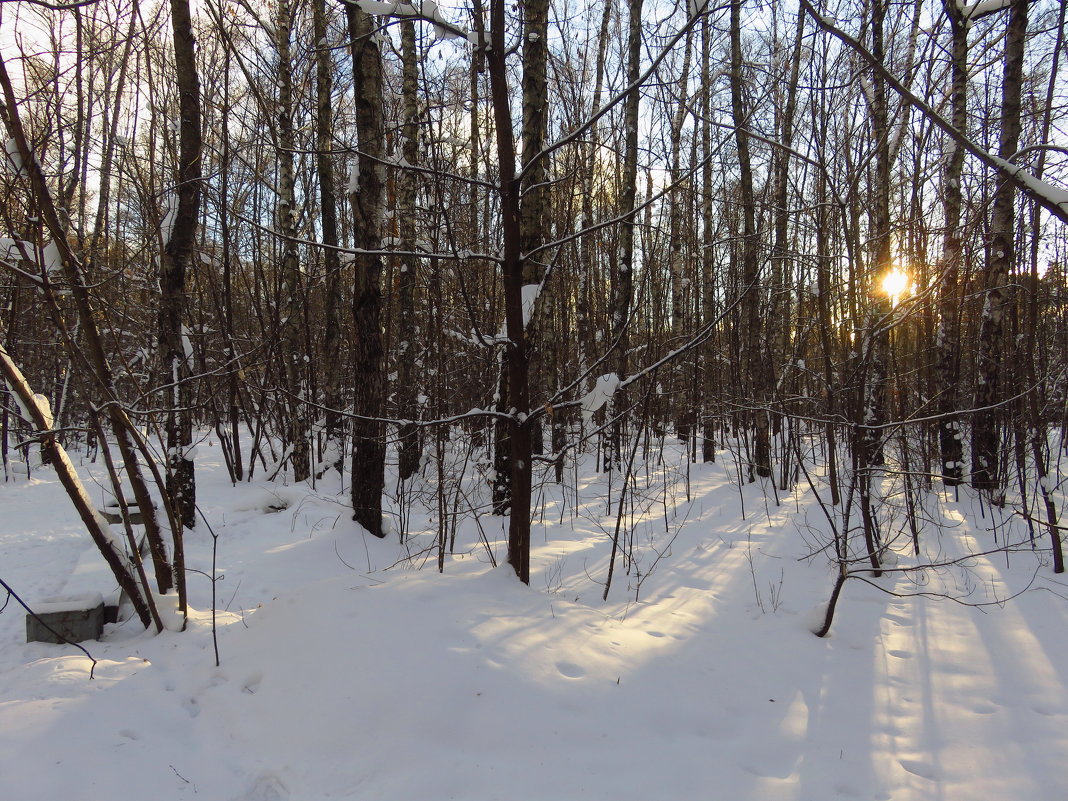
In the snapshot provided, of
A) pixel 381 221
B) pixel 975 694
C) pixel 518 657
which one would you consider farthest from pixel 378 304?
pixel 975 694

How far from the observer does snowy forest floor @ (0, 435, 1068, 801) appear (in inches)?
75.5

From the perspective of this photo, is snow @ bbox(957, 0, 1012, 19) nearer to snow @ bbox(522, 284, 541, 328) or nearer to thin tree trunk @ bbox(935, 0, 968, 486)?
thin tree trunk @ bbox(935, 0, 968, 486)

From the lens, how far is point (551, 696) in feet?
7.21

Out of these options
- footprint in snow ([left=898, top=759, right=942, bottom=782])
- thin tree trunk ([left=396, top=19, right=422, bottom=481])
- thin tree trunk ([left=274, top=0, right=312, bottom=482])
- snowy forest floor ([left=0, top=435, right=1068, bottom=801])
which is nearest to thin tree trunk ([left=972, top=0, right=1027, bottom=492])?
snowy forest floor ([left=0, top=435, right=1068, bottom=801])

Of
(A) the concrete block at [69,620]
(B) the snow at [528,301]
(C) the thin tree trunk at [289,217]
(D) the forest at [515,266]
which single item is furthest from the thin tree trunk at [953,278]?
(C) the thin tree trunk at [289,217]

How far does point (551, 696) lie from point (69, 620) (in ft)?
8.99

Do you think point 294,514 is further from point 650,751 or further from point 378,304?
point 650,751

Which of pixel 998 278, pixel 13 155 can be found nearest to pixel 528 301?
pixel 13 155

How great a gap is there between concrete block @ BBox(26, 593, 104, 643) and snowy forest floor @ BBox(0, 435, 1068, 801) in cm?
7

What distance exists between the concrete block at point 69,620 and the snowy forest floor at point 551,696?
69 millimetres

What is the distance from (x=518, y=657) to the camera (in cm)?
238

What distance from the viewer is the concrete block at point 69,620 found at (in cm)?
303

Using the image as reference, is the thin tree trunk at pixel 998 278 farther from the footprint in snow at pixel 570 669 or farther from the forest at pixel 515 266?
the footprint in snow at pixel 570 669

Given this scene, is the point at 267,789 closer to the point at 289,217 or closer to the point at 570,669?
the point at 570,669
